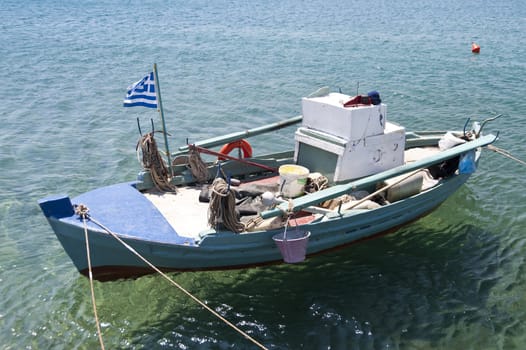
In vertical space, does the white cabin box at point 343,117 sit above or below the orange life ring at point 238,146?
above

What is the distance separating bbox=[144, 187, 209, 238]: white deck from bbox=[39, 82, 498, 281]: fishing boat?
22 mm

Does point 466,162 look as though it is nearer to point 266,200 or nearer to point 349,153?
point 349,153

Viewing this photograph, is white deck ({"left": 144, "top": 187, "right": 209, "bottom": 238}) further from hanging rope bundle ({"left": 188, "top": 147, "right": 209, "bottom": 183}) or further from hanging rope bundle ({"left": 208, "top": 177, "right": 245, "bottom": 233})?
hanging rope bundle ({"left": 208, "top": 177, "right": 245, "bottom": 233})

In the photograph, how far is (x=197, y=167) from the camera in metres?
12.2

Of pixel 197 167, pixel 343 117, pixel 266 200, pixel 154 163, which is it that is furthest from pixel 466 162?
pixel 154 163

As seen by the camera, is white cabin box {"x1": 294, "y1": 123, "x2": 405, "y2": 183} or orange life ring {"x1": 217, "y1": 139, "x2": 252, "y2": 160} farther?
orange life ring {"x1": 217, "y1": 139, "x2": 252, "y2": 160}

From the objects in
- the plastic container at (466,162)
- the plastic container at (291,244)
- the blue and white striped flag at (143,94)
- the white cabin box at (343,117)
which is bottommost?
the plastic container at (291,244)

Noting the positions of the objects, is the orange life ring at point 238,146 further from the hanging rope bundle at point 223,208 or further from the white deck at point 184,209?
the hanging rope bundle at point 223,208

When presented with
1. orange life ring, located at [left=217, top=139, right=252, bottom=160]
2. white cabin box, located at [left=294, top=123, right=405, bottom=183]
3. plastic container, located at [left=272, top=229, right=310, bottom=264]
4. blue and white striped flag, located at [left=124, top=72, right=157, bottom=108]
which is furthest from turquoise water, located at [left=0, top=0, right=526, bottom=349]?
blue and white striped flag, located at [left=124, top=72, right=157, bottom=108]

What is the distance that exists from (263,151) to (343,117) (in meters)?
7.98

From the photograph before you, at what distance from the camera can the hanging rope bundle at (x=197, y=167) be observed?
Result: 477 inches

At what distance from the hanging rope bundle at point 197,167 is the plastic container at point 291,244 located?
3.21 metres

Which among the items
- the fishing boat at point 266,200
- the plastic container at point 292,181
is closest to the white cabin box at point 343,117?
the fishing boat at point 266,200

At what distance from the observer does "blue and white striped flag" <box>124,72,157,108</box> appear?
36.0 feet
